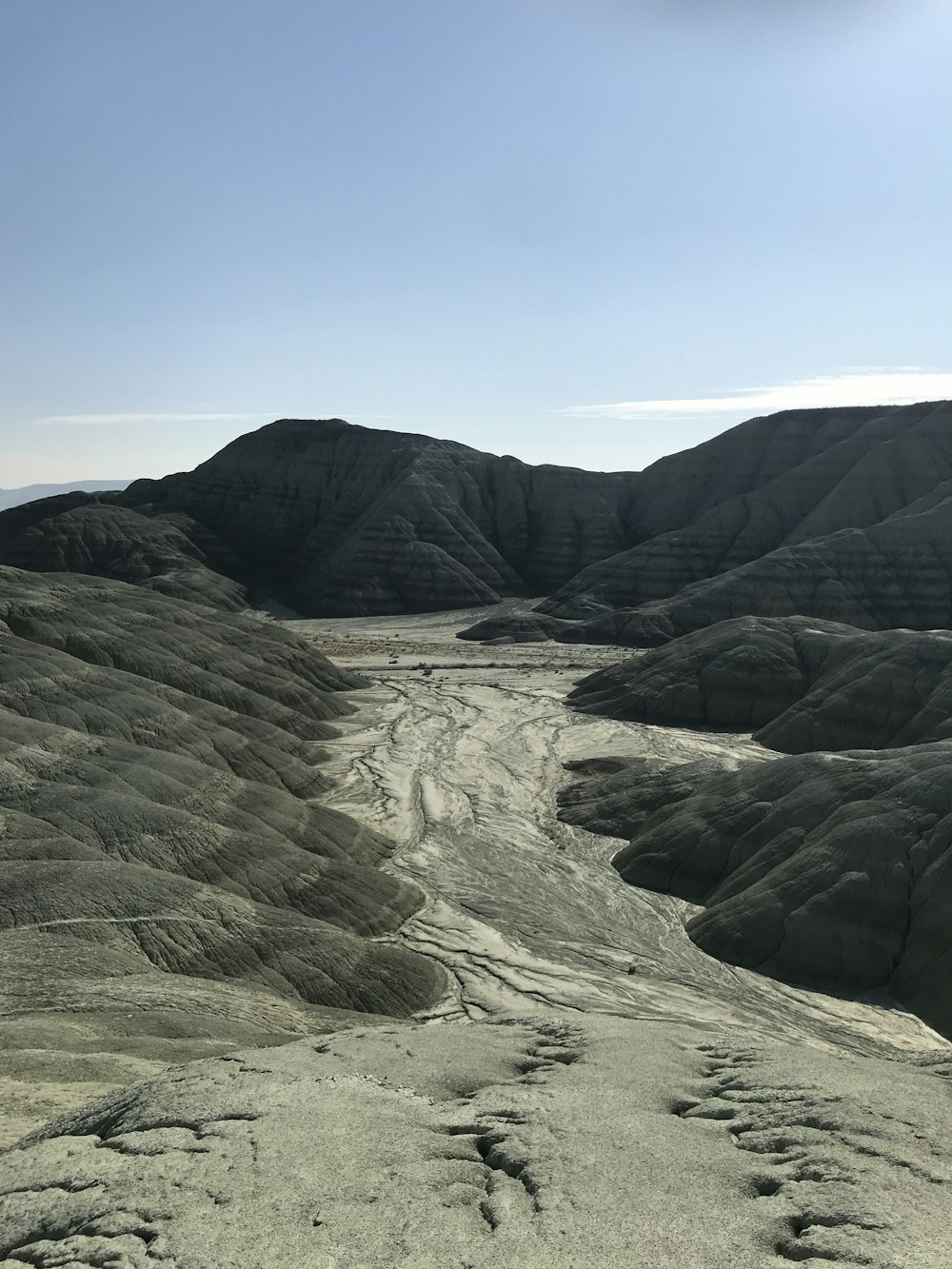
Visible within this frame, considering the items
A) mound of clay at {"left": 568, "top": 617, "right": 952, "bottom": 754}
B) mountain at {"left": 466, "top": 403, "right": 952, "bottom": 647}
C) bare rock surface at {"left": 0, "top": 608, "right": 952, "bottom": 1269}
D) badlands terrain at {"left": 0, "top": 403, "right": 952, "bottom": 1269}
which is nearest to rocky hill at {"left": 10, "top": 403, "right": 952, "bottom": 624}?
mountain at {"left": 466, "top": 403, "right": 952, "bottom": 647}

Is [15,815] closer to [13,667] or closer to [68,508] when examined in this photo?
[13,667]

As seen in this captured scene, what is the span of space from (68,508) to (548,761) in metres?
→ 89.8

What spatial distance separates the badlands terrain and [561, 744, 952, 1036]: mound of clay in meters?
0.09

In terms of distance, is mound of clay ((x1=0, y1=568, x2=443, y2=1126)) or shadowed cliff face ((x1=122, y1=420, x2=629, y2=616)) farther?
shadowed cliff face ((x1=122, y1=420, x2=629, y2=616))

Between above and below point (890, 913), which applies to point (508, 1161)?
above

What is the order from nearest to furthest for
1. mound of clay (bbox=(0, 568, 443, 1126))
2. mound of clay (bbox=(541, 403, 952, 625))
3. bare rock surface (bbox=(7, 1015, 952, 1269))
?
bare rock surface (bbox=(7, 1015, 952, 1269)) < mound of clay (bbox=(0, 568, 443, 1126)) < mound of clay (bbox=(541, 403, 952, 625))

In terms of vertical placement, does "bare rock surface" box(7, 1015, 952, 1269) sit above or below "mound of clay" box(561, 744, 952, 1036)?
above

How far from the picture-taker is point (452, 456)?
126 m

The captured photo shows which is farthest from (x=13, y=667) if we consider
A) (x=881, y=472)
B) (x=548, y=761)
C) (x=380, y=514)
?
(x=881, y=472)

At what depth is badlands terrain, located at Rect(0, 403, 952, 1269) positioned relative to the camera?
867cm

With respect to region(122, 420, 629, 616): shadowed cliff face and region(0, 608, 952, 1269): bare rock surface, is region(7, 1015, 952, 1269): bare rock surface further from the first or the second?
region(122, 420, 629, 616): shadowed cliff face

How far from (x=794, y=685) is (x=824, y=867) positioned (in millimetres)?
28356

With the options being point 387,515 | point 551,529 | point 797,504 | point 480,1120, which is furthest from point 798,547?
point 480,1120

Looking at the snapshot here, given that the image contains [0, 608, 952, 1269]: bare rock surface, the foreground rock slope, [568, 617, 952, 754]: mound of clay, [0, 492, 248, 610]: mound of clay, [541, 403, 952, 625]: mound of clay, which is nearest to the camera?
[0, 608, 952, 1269]: bare rock surface
